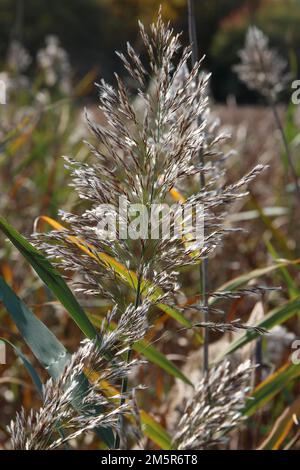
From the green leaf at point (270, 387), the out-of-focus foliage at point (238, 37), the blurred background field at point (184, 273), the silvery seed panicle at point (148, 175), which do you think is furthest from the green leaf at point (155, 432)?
the out-of-focus foliage at point (238, 37)

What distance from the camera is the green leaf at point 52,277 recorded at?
919 millimetres

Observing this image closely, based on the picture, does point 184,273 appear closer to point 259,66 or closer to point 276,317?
point 259,66

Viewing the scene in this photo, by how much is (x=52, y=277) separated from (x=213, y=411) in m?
0.36

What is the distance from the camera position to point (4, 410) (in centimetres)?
191

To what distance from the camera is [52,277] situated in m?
0.95

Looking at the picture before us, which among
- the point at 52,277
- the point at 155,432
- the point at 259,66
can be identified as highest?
the point at 259,66

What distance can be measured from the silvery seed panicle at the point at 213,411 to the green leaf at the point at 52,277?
0.26 m

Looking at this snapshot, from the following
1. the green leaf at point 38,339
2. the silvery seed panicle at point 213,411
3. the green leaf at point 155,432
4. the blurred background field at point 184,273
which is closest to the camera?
the silvery seed panicle at point 213,411

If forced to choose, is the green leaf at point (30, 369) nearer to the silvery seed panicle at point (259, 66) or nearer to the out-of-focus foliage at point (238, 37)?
the silvery seed panicle at point (259, 66)

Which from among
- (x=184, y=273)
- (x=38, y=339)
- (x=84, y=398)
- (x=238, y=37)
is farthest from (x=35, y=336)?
(x=238, y=37)

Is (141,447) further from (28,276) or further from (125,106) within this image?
(28,276)

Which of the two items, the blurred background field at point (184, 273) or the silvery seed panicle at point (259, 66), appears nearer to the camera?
the blurred background field at point (184, 273)

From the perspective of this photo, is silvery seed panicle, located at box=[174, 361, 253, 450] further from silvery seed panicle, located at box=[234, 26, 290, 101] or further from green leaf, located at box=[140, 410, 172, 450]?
silvery seed panicle, located at box=[234, 26, 290, 101]

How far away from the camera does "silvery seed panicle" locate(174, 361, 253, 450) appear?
663 millimetres
